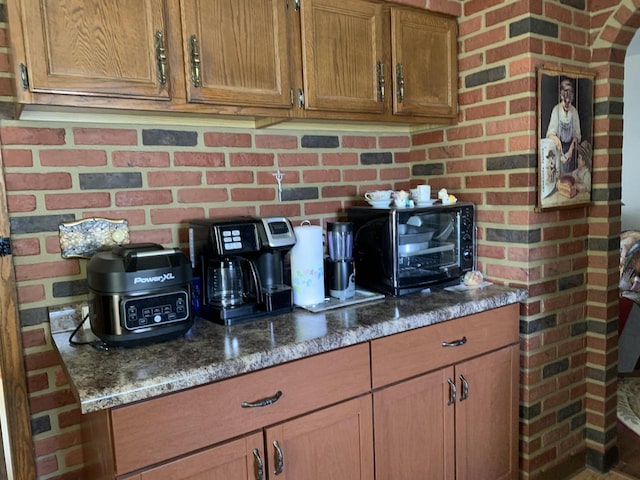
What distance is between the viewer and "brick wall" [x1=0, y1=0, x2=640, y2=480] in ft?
5.33

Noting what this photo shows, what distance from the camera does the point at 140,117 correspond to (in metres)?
1.70

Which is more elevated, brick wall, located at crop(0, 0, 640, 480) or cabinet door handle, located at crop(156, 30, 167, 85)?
cabinet door handle, located at crop(156, 30, 167, 85)

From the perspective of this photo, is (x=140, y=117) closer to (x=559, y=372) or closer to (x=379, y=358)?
(x=379, y=358)

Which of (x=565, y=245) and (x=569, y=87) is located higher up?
(x=569, y=87)

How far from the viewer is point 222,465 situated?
4.26 ft

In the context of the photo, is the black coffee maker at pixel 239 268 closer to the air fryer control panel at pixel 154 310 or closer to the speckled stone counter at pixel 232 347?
the speckled stone counter at pixel 232 347

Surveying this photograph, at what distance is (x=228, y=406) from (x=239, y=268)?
54 centimetres

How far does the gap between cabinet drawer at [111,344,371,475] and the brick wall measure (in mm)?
645

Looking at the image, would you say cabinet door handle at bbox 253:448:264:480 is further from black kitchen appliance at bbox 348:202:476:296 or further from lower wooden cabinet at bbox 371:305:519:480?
black kitchen appliance at bbox 348:202:476:296

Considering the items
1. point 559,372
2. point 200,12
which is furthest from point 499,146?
point 200,12

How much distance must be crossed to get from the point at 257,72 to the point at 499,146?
1.04m

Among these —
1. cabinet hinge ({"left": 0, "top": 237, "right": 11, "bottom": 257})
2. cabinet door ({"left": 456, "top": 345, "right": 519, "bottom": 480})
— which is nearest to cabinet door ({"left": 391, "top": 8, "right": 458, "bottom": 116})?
cabinet door ({"left": 456, "top": 345, "right": 519, "bottom": 480})

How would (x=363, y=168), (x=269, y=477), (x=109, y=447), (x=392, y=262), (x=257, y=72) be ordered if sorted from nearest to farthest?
(x=109, y=447)
(x=269, y=477)
(x=257, y=72)
(x=392, y=262)
(x=363, y=168)

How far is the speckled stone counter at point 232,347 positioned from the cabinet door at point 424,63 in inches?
32.6
